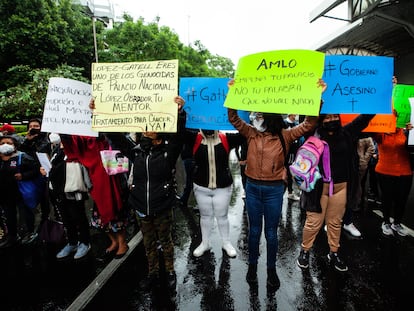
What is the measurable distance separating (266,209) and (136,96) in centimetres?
182

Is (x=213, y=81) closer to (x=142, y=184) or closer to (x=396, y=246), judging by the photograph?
(x=142, y=184)

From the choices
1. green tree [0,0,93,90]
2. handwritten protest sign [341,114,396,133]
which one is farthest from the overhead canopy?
green tree [0,0,93,90]

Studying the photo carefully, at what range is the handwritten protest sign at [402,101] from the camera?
3.54 metres

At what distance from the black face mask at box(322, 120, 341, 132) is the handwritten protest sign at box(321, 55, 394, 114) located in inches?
14.1

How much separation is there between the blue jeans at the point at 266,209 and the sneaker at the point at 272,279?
53 millimetres

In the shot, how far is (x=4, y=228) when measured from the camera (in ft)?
14.5

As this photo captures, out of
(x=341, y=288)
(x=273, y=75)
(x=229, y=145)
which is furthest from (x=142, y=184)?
(x=341, y=288)

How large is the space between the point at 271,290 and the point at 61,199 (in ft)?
9.32

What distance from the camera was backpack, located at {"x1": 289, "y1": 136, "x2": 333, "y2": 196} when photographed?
2990 mm

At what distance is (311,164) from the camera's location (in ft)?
9.80

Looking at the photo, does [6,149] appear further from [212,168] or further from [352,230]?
[352,230]

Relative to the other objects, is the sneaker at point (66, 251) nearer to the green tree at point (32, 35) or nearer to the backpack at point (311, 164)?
the backpack at point (311, 164)

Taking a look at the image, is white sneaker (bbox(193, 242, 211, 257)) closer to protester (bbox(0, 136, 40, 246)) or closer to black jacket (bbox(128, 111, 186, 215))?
black jacket (bbox(128, 111, 186, 215))

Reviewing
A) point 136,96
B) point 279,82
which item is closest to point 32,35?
point 136,96
